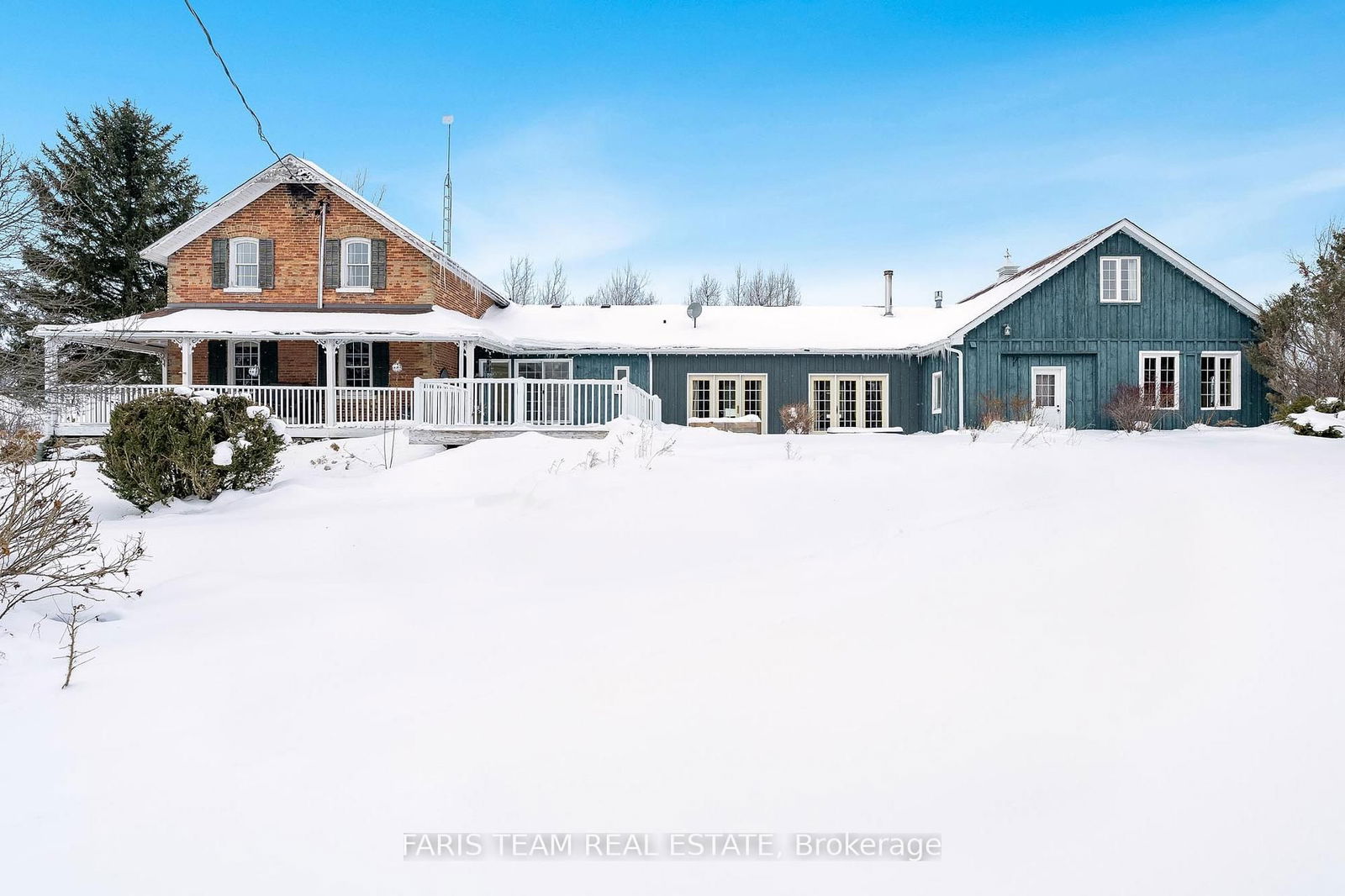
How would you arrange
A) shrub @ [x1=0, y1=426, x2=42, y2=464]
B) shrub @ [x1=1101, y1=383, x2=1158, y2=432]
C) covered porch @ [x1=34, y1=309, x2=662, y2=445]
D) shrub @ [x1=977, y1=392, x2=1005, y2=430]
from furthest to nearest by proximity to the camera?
shrub @ [x1=977, y1=392, x2=1005, y2=430]
shrub @ [x1=1101, y1=383, x2=1158, y2=432]
covered porch @ [x1=34, y1=309, x2=662, y2=445]
shrub @ [x1=0, y1=426, x2=42, y2=464]

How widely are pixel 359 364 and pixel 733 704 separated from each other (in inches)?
697

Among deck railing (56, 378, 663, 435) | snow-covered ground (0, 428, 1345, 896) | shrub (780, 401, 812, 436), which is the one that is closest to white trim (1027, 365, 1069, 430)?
shrub (780, 401, 812, 436)

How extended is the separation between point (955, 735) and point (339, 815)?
242 centimetres

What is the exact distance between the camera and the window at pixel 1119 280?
61.9 feet

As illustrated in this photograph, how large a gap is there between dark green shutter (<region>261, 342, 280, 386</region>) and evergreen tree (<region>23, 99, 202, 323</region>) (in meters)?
11.9

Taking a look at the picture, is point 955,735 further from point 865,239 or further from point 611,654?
point 865,239

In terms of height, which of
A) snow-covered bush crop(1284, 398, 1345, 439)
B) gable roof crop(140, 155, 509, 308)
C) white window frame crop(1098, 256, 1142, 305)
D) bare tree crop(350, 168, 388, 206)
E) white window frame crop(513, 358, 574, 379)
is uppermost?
bare tree crop(350, 168, 388, 206)

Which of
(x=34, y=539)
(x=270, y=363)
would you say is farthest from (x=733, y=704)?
(x=270, y=363)

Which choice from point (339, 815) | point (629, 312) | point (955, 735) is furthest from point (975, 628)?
point (629, 312)

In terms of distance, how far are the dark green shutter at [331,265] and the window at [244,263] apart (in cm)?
166

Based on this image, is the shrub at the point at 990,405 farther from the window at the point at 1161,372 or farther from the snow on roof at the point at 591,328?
→ the window at the point at 1161,372

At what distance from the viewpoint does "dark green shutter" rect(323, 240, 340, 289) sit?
61.1 feet

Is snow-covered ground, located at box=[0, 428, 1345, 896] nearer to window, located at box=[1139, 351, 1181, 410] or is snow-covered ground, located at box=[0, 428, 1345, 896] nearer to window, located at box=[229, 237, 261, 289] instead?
window, located at box=[1139, 351, 1181, 410]

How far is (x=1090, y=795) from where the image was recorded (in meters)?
2.68
